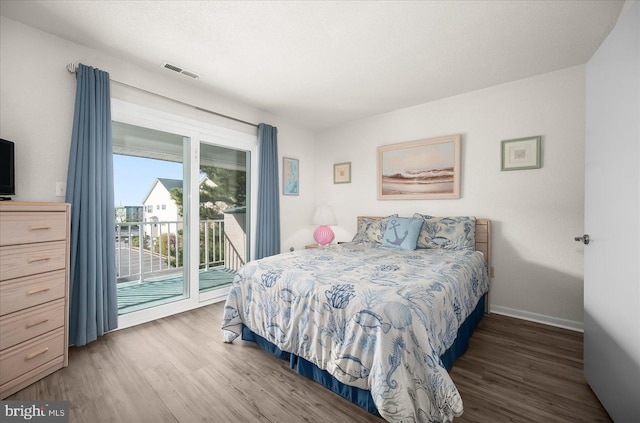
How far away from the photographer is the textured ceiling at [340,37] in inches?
71.6

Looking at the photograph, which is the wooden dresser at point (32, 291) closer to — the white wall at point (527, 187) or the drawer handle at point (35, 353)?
the drawer handle at point (35, 353)

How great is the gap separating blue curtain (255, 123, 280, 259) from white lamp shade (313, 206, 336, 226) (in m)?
0.66

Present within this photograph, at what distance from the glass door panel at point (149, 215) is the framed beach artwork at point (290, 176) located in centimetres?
142

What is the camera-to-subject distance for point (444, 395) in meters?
1.16

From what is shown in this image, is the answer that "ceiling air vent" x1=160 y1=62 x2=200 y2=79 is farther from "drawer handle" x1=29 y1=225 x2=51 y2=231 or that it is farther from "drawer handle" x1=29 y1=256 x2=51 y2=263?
"drawer handle" x1=29 y1=256 x2=51 y2=263

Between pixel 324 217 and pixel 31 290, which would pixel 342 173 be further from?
pixel 31 290

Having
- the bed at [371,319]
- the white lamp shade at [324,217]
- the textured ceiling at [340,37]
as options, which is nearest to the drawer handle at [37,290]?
the bed at [371,319]

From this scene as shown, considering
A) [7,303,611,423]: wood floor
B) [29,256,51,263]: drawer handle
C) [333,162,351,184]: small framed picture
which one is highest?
[333,162,351,184]: small framed picture

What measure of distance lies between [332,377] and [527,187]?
2.68 metres

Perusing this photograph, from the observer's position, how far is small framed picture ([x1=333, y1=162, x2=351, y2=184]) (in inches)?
164

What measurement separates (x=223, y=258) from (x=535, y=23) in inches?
181

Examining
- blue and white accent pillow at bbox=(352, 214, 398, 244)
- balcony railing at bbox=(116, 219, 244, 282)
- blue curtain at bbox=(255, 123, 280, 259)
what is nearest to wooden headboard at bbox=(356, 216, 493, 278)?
blue and white accent pillow at bbox=(352, 214, 398, 244)

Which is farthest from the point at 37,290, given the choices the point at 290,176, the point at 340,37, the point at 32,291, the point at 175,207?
the point at 290,176

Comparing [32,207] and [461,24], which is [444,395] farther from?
[32,207]
